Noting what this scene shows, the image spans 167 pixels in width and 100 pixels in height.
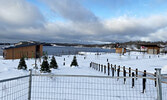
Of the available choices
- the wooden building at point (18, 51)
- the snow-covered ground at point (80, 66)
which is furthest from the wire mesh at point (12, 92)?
the wooden building at point (18, 51)

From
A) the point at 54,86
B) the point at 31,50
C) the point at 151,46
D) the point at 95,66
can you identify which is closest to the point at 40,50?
the point at 31,50

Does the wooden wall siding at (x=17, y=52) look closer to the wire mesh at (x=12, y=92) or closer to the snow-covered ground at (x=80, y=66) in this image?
the snow-covered ground at (x=80, y=66)

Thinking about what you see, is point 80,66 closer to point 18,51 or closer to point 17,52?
point 18,51

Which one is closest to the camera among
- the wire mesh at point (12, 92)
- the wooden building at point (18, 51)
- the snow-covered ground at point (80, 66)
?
the wire mesh at point (12, 92)

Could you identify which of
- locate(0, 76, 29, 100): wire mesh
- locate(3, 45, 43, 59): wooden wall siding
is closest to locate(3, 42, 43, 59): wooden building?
locate(3, 45, 43, 59): wooden wall siding

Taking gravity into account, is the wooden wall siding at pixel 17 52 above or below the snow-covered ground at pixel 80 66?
above

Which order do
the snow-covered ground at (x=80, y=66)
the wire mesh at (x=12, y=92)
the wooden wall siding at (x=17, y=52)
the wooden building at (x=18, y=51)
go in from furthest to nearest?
the wooden wall siding at (x=17, y=52), the wooden building at (x=18, y=51), the snow-covered ground at (x=80, y=66), the wire mesh at (x=12, y=92)

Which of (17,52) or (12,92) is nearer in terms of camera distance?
(12,92)

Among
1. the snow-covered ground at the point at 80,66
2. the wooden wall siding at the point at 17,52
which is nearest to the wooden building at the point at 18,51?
the wooden wall siding at the point at 17,52

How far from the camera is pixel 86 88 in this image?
738cm

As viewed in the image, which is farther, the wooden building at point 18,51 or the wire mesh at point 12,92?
the wooden building at point 18,51

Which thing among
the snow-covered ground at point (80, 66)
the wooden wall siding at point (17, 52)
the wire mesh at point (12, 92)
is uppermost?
the wooden wall siding at point (17, 52)

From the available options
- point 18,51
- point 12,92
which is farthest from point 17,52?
point 12,92

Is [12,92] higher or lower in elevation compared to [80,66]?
higher
